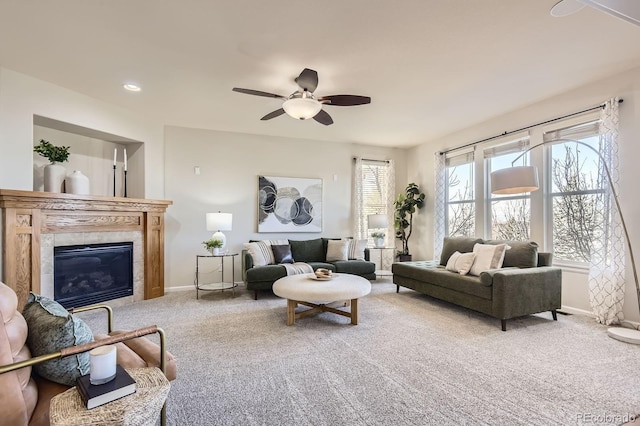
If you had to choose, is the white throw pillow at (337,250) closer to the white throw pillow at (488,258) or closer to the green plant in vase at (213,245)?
the green plant in vase at (213,245)

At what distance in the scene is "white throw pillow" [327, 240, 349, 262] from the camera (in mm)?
5160

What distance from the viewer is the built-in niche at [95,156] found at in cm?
381

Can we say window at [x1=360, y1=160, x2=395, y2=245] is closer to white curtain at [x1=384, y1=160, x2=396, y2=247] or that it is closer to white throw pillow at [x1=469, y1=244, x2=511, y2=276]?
white curtain at [x1=384, y1=160, x2=396, y2=247]

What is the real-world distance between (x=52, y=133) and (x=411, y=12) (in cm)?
460

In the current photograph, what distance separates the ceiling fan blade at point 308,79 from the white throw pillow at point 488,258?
113 inches

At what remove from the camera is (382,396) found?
1.93 m

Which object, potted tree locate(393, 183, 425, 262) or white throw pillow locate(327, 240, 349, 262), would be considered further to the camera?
potted tree locate(393, 183, 425, 262)

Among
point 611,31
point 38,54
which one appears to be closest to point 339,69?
point 611,31

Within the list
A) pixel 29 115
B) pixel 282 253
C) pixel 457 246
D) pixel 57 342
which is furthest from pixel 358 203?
pixel 57 342

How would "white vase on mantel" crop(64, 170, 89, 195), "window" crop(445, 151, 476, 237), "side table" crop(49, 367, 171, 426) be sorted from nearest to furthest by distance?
1. "side table" crop(49, 367, 171, 426)
2. "white vase on mantel" crop(64, 170, 89, 195)
3. "window" crop(445, 151, 476, 237)

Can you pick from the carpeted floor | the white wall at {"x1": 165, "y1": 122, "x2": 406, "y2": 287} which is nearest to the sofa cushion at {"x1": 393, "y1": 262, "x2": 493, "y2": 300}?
the carpeted floor

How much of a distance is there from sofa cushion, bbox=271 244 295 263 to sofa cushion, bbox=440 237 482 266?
2.41 meters

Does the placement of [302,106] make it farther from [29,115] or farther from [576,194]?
[576,194]

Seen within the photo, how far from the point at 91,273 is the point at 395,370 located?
397cm
